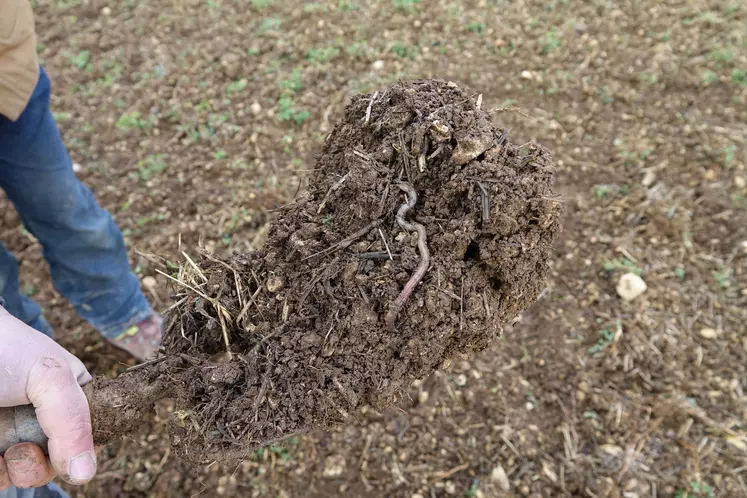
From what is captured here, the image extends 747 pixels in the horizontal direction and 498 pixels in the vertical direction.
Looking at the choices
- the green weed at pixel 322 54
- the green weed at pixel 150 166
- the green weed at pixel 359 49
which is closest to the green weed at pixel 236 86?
the green weed at pixel 322 54

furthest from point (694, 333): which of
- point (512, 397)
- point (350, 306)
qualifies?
point (350, 306)

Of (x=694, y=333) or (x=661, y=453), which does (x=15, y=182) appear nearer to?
(x=661, y=453)

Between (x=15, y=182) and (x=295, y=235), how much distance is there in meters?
1.50

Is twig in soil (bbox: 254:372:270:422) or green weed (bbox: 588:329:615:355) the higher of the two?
twig in soil (bbox: 254:372:270:422)

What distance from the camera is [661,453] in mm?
2412

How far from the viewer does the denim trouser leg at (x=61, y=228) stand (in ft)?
6.75

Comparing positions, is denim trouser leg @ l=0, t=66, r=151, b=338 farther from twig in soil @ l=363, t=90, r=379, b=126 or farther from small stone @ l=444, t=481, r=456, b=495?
small stone @ l=444, t=481, r=456, b=495

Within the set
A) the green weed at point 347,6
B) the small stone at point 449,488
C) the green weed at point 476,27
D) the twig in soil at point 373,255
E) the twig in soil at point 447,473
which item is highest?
the twig in soil at point 373,255

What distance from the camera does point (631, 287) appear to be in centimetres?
281

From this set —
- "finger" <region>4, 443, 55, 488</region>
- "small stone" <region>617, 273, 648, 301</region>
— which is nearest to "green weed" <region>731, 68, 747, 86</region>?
"small stone" <region>617, 273, 648, 301</region>

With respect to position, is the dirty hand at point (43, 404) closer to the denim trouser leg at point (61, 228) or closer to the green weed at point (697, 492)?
the denim trouser leg at point (61, 228)

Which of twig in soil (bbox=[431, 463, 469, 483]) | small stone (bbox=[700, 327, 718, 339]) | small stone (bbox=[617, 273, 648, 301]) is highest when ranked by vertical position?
small stone (bbox=[617, 273, 648, 301])

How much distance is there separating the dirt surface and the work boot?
0.15 m

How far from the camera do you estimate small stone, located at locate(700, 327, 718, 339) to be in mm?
2734
